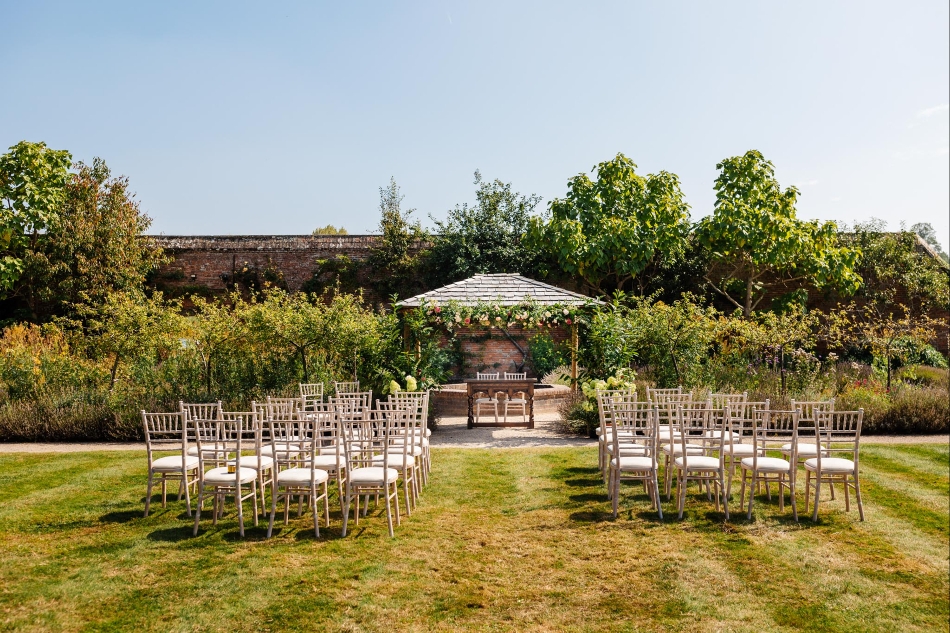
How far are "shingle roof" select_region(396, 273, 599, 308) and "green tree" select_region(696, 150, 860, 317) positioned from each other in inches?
298

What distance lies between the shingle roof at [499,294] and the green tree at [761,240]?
7570mm

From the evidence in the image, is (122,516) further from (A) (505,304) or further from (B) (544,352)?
(B) (544,352)

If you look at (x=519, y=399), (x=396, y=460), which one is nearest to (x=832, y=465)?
(x=396, y=460)

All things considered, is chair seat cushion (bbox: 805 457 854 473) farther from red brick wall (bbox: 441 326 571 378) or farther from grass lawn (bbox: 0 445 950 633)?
red brick wall (bbox: 441 326 571 378)

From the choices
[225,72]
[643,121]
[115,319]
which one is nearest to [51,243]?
[115,319]

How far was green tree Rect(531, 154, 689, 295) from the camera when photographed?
64.6 feet

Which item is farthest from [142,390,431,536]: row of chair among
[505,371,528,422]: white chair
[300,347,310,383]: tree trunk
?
[505,371,528,422]: white chair

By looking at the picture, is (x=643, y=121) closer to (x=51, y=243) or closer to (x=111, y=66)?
(x=111, y=66)

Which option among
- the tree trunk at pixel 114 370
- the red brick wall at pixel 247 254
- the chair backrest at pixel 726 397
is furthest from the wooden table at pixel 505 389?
the red brick wall at pixel 247 254

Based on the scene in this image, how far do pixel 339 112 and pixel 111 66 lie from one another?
3.45 metres

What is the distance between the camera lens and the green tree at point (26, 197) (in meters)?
19.7

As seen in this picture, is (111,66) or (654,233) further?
(654,233)

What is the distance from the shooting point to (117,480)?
27.7ft

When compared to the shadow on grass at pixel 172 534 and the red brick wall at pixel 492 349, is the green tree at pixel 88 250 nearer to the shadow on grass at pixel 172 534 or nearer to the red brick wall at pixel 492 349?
the red brick wall at pixel 492 349
